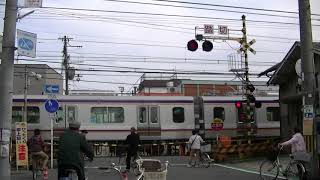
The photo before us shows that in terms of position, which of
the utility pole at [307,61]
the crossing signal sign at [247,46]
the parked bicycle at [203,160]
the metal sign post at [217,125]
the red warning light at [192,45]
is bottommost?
the parked bicycle at [203,160]

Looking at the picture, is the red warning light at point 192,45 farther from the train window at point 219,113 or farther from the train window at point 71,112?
the train window at point 219,113

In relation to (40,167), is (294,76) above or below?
above

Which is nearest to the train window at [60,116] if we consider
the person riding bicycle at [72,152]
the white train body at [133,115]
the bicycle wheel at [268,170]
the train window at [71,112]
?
the white train body at [133,115]

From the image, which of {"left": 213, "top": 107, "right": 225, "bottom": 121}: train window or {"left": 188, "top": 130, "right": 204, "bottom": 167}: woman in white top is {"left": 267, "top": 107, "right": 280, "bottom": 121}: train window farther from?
{"left": 188, "top": 130, "right": 204, "bottom": 167}: woman in white top

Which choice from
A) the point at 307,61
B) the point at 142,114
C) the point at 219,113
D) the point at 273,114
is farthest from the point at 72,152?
the point at 273,114

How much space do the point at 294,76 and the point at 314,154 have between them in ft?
36.8

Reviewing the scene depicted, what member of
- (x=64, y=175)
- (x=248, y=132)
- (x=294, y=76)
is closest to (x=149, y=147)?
(x=248, y=132)

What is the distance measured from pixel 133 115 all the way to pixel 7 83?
71.8 ft

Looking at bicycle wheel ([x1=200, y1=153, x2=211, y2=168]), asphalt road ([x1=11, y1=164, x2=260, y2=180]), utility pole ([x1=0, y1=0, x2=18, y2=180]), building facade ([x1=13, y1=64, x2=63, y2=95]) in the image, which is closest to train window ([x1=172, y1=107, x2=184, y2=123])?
bicycle wheel ([x1=200, y1=153, x2=211, y2=168])

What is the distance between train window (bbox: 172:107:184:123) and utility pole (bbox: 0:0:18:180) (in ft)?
75.5

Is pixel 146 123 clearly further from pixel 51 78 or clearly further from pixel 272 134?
pixel 51 78

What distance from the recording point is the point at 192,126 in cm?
3766

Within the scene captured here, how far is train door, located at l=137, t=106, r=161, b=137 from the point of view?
36281 millimetres

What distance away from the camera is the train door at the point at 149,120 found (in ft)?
119
